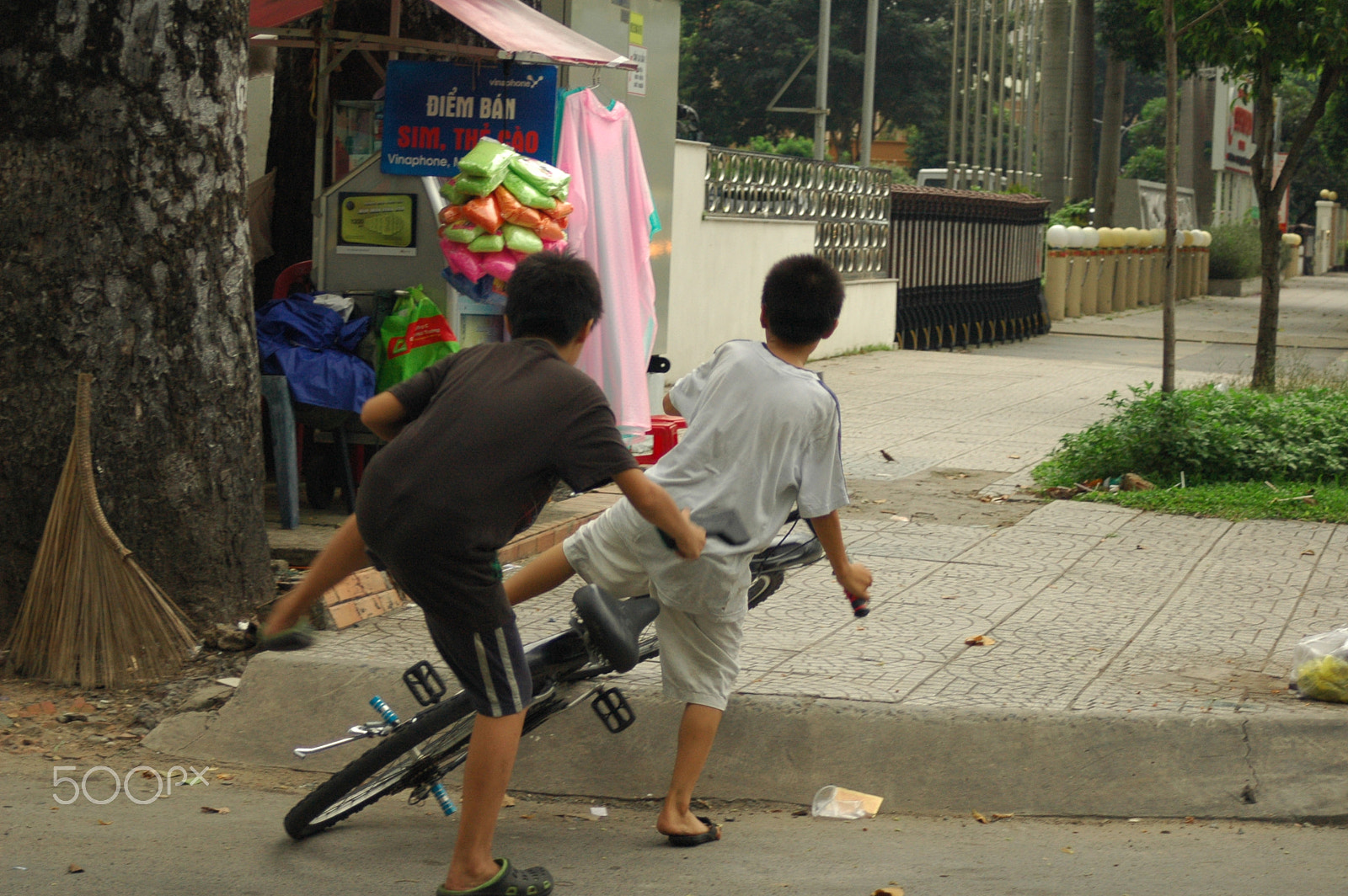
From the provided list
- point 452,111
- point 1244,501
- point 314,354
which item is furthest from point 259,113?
point 1244,501

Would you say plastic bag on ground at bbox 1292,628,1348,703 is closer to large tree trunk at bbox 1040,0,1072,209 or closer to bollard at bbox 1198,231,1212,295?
large tree trunk at bbox 1040,0,1072,209

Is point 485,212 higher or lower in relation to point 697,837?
higher

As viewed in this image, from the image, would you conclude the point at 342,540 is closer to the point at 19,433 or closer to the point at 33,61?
the point at 19,433

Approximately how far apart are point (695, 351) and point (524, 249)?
6.76 metres

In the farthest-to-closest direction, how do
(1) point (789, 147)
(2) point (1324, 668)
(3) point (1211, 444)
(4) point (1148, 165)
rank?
(4) point (1148, 165), (1) point (789, 147), (3) point (1211, 444), (2) point (1324, 668)

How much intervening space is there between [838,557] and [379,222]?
12.5 ft

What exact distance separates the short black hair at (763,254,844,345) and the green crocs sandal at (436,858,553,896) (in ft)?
4.82

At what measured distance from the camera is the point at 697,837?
158 inches

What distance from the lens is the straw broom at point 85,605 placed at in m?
5.14

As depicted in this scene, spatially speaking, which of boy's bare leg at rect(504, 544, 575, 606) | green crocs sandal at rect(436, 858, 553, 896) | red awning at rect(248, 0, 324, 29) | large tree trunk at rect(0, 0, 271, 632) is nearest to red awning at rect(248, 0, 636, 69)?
red awning at rect(248, 0, 324, 29)

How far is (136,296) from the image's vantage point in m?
5.31

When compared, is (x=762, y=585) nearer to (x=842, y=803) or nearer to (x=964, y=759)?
(x=842, y=803)

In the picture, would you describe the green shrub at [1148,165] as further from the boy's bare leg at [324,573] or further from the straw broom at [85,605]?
the boy's bare leg at [324,573]

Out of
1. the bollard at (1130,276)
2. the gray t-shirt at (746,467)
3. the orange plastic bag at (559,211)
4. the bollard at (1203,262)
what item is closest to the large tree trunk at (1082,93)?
the bollard at (1203,262)
